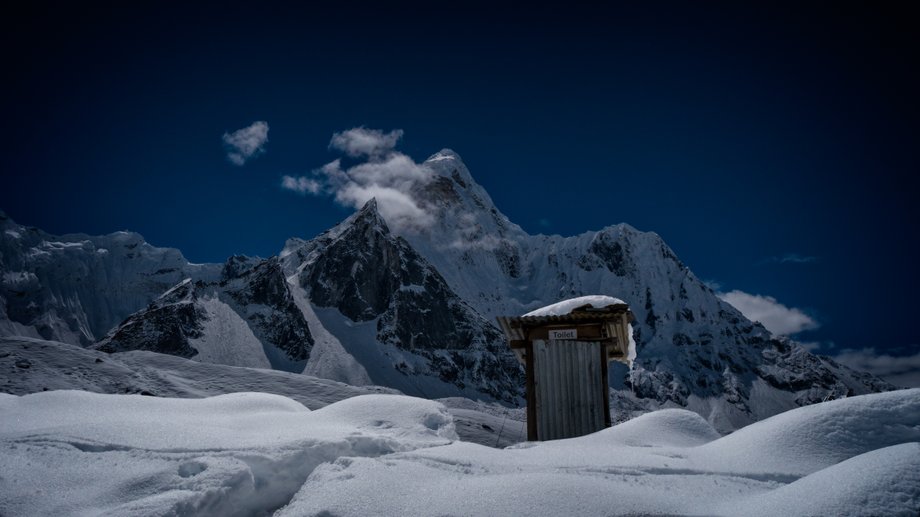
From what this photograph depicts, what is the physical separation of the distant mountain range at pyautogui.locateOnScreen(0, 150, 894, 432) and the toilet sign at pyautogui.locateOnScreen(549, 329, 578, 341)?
71.2 metres

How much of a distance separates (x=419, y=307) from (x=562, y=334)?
122m

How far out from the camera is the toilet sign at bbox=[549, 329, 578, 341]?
10.5 metres

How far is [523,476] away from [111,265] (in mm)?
203892

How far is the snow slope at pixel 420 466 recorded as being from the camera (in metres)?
3.74

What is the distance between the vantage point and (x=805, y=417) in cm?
532

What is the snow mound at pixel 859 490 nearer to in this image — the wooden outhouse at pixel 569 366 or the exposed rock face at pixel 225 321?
the wooden outhouse at pixel 569 366

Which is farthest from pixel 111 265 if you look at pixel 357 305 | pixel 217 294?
pixel 357 305

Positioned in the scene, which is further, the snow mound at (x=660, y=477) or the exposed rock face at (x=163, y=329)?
the exposed rock face at (x=163, y=329)

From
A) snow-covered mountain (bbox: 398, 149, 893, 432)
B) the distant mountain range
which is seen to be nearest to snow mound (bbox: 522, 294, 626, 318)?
the distant mountain range

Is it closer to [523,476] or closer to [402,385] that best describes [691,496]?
[523,476]

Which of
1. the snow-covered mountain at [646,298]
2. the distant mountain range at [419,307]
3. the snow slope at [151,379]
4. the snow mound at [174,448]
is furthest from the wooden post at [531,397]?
the snow-covered mountain at [646,298]

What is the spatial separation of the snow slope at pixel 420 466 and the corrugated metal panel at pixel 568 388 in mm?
3598

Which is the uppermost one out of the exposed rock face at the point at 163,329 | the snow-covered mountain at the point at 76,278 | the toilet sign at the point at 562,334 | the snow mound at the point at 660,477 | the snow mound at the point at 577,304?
the snow-covered mountain at the point at 76,278

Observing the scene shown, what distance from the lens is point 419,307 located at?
13150 centimetres
